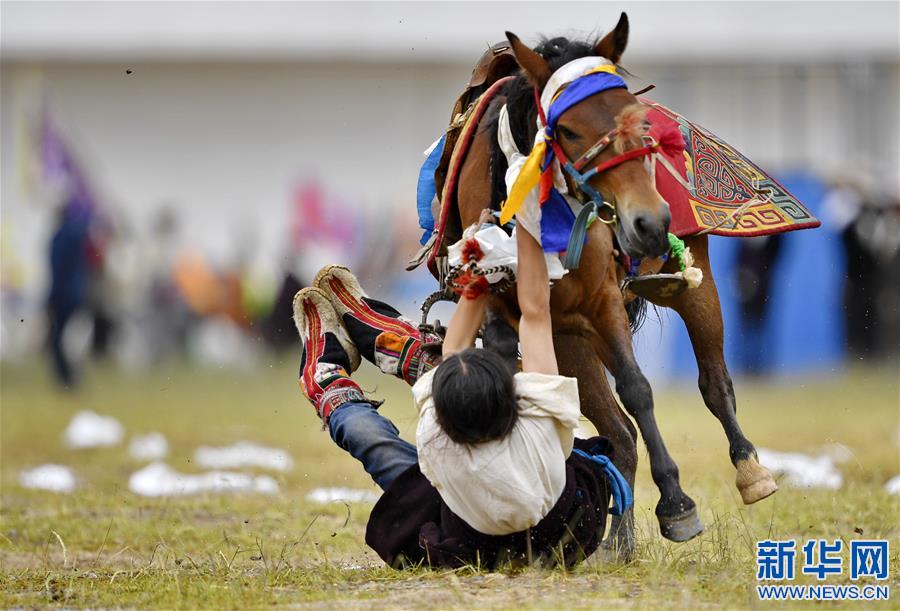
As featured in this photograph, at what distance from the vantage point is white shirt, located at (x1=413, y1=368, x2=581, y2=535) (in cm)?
453

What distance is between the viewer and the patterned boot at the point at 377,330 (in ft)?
19.7

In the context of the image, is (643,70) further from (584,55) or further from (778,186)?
(584,55)

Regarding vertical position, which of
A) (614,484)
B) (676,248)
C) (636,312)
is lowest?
(614,484)

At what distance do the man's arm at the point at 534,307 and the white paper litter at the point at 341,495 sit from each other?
2.69m

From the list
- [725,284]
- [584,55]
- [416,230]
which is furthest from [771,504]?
[416,230]

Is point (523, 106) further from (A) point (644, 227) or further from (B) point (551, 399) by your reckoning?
(B) point (551, 399)

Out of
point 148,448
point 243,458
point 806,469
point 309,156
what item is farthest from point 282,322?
point 806,469

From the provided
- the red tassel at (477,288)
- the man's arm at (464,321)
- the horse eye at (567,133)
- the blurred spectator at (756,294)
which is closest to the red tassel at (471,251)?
the red tassel at (477,288)

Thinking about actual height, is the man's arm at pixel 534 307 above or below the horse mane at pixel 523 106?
below

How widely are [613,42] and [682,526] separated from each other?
1.77 meters

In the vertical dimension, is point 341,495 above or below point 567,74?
below

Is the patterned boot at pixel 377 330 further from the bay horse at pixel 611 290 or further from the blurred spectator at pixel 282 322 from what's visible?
the blurred spectator at pixel 282 322

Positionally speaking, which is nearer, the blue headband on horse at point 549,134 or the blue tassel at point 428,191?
the blue headband on horse at point 549,134

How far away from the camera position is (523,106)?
531cm
